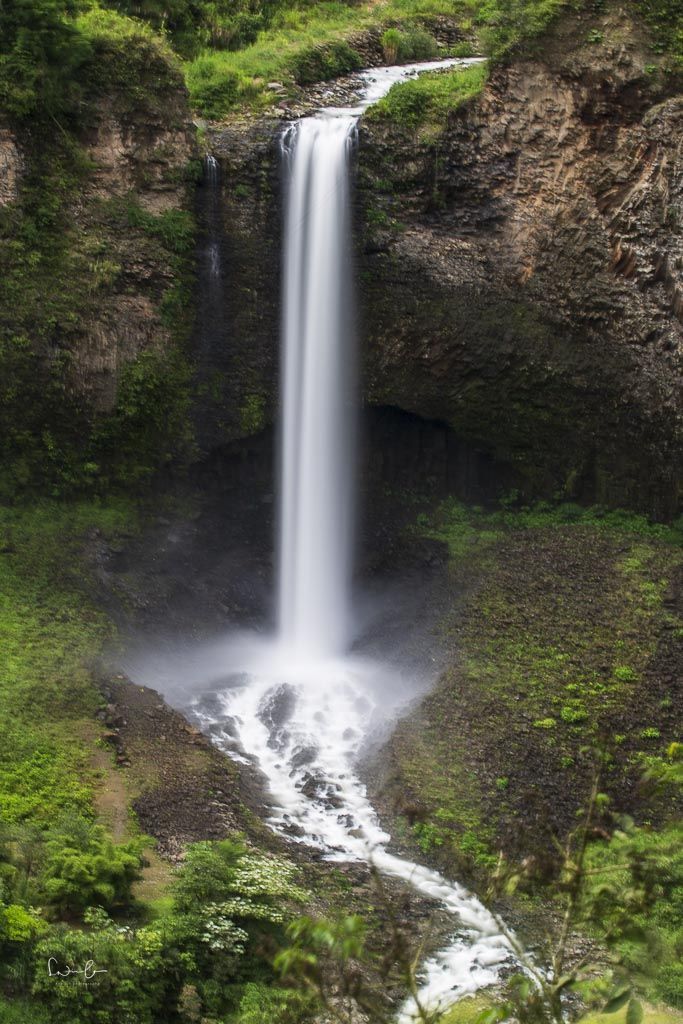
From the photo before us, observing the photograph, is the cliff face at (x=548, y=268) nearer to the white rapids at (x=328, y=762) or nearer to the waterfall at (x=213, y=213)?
the waterfall at (x=213, y=213)

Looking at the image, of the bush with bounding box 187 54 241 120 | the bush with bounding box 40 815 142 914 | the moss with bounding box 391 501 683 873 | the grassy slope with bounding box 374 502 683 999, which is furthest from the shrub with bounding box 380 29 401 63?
the bush with bounding box 40 815 142 914

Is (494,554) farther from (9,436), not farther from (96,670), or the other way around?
(9,436)

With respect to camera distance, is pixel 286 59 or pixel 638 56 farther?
pixel 286 59

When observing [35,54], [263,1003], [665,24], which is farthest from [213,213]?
[263,1003]

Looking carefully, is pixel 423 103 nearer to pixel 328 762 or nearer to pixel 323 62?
pixel 323 62

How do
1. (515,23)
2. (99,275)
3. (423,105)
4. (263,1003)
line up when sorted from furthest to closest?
(423,105) < (515,23) < (99,275) < (263,1003)

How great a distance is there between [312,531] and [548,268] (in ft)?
20.1

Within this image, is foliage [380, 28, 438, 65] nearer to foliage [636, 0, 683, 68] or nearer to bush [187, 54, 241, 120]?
bush [187, 54, 241, 120]

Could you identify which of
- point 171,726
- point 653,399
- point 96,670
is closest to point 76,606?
point 96,670

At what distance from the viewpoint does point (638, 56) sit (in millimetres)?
17984

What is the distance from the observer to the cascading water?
52.6 ft

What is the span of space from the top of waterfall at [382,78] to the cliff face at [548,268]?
208cm

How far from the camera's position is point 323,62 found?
2322 cm

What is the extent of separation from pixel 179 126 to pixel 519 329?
6.86 metres
